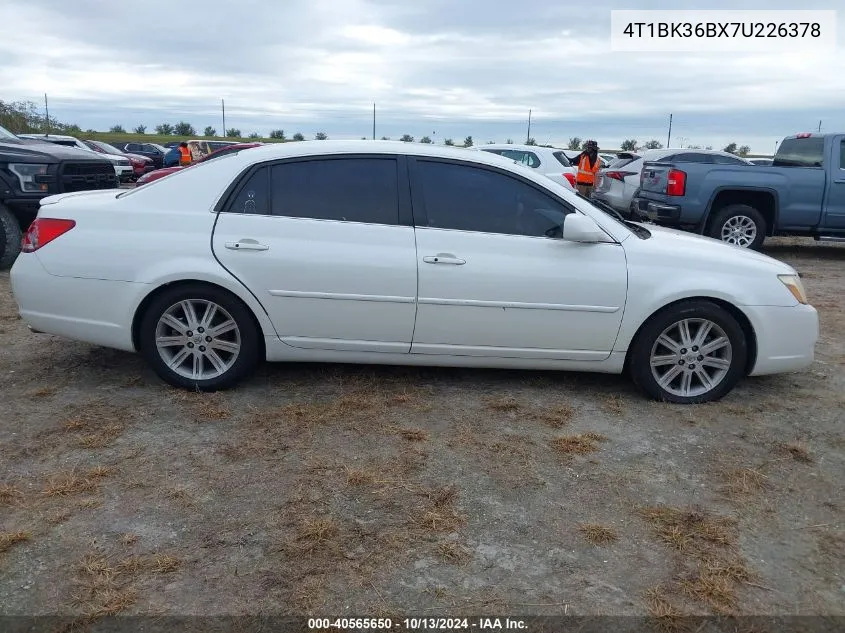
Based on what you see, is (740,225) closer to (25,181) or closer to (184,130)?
(25,181)

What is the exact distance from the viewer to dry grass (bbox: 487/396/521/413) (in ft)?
13.9

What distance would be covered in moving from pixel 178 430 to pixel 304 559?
145cm

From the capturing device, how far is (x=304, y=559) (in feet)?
8.96

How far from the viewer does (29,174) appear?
800 centimetres

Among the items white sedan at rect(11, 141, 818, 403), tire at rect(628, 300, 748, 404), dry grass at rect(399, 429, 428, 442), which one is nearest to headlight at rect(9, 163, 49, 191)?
white sedan at rect(11, 141, 818, 403)

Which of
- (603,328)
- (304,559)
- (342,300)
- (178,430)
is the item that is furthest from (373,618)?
(603,328)

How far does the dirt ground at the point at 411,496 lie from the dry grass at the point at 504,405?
18 millimetres

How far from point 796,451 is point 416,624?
2.50 m

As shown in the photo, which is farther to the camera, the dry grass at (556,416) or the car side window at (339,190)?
the car side window at (339,190)

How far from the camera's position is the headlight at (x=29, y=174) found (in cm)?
794

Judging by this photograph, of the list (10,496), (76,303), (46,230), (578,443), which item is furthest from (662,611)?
(46,230)

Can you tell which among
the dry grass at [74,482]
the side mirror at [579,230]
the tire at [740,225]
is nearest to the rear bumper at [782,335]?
the side mirror at [579,230]

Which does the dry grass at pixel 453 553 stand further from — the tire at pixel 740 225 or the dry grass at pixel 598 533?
the tire at pixel 740 225

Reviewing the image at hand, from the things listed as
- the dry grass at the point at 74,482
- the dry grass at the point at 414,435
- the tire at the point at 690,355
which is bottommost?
the dry grass at the point at 74,482
